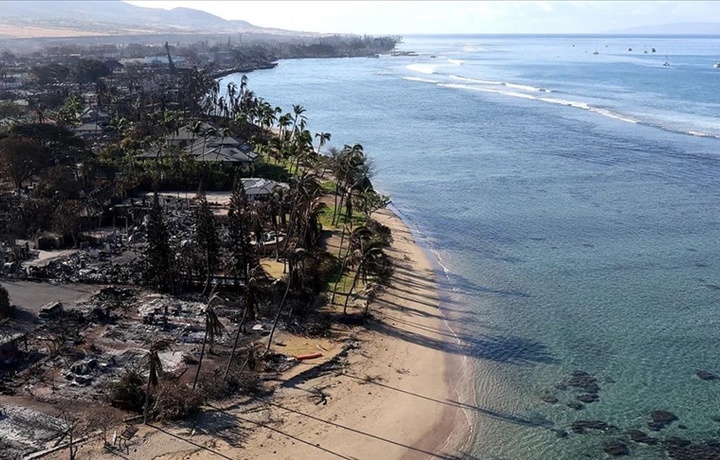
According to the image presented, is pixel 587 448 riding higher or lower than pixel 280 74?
lower

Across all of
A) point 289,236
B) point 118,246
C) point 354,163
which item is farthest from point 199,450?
point 354,163

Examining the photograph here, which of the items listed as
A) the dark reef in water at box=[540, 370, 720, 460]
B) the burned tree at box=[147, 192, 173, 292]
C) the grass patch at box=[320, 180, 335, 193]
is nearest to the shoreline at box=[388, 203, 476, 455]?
the dark reef in water at box=[540, 370, 720, 460]

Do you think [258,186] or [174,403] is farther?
[258,186]

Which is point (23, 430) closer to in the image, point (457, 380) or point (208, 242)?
point (208, 242)

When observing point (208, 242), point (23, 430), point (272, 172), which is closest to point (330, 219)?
point (272, 172)

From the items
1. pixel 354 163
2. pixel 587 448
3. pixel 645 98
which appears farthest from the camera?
pixel 645 98

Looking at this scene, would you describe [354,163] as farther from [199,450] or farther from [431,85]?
[431,85]

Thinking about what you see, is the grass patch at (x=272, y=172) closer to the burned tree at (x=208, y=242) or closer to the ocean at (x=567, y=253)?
the ocean at (x=567, y=253)
